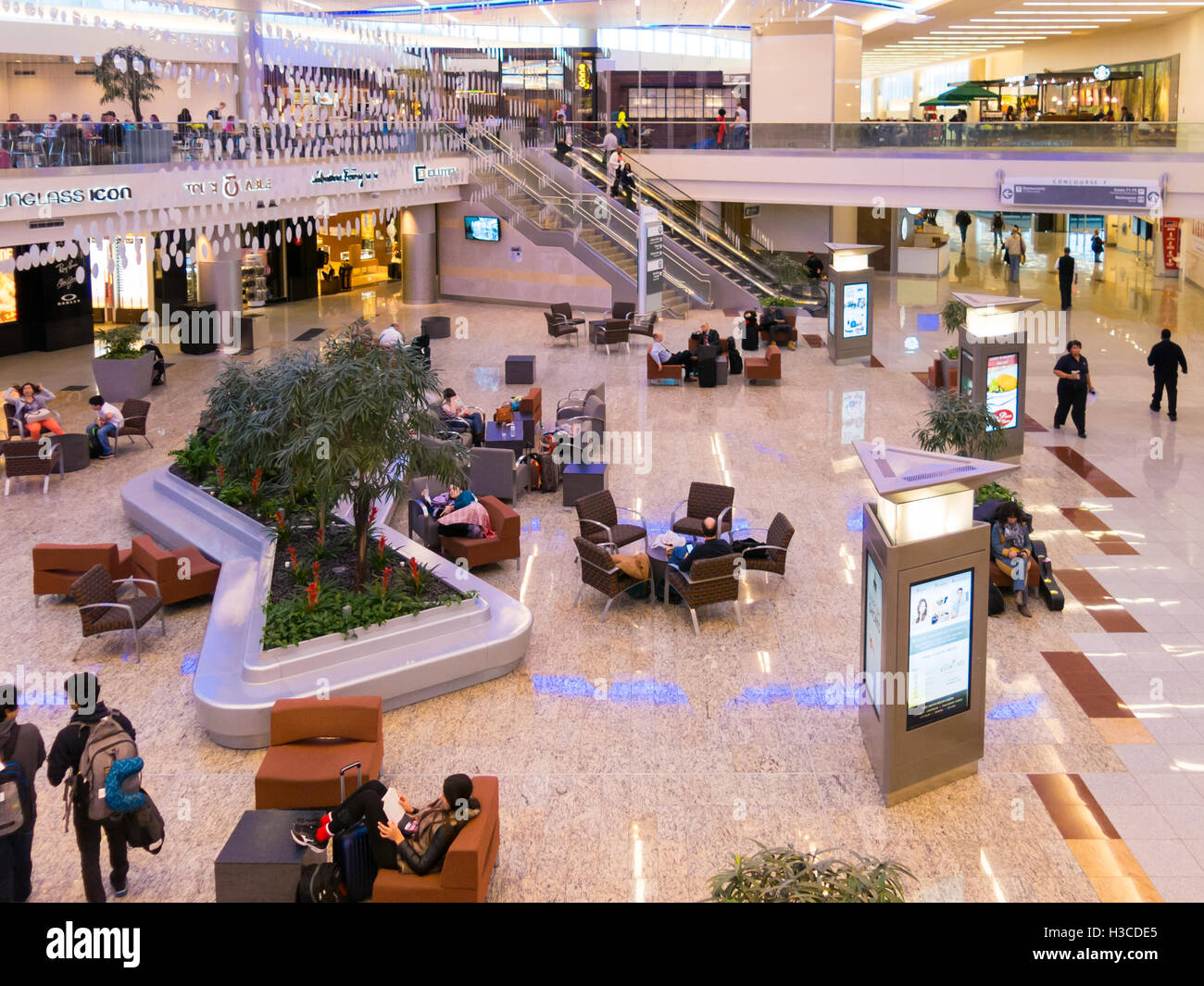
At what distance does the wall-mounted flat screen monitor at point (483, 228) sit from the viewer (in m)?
30.1

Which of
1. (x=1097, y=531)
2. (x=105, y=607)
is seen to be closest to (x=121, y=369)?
(x=105, y=607)

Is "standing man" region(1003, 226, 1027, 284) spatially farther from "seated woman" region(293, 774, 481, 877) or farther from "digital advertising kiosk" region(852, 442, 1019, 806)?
"seated woman" region(293, 774, 481, 877)

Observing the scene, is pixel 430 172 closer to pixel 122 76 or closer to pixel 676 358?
pixel 122 76

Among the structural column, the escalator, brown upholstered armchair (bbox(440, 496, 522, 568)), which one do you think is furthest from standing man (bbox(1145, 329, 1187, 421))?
the structural column

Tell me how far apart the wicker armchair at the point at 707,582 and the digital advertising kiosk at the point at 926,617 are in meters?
2.34

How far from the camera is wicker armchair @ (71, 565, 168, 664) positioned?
1055 centimetres

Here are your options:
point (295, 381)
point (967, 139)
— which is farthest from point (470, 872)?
point (967, 139)

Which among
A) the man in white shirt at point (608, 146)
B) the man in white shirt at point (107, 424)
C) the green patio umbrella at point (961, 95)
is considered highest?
the green patio umbrella at point (961, 95)

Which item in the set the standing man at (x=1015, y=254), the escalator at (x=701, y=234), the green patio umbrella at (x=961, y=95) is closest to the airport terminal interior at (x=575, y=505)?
the escalator at (x=701, y=234)

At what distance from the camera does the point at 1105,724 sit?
928cm

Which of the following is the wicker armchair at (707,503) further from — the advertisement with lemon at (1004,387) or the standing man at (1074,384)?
the standing man at (1074,384)

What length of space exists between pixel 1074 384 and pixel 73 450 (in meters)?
13.1

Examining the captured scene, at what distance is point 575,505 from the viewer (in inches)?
539

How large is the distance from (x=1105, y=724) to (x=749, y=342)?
15.5m
